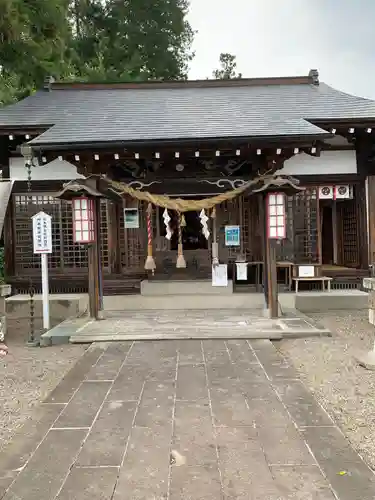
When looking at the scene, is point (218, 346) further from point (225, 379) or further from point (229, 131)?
point (229, 131)

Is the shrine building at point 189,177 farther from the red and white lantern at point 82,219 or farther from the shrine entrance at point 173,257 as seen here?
the red and white lantern at point 82,219

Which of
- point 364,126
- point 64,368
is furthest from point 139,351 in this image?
point 364,126

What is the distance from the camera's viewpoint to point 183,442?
3545 millimetres

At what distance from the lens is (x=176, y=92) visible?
1206cm

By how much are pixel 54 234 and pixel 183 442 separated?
7.95 m

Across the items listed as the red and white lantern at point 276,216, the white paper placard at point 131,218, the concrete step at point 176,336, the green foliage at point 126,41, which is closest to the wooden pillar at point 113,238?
the white paper placard at point 131,218

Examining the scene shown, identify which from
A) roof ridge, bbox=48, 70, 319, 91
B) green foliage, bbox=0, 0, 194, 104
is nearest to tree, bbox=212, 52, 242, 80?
green foliage, bbox=0, 0, 194, 104

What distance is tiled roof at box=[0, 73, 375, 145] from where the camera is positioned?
27.1 feet

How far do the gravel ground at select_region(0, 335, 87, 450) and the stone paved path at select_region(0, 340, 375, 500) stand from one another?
0.67 feet

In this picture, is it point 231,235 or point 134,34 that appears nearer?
point 231,235

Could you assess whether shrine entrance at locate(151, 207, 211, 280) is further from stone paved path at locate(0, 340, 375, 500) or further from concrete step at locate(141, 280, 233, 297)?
stone paved path at locate(0, 340, 375, 500)

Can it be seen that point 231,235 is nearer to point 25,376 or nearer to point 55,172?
point 55,172

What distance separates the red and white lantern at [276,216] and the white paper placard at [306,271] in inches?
96.8

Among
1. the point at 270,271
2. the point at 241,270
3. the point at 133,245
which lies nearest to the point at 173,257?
the point at 133,245
